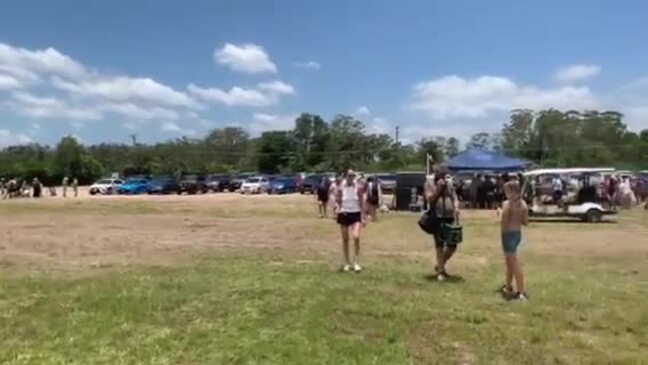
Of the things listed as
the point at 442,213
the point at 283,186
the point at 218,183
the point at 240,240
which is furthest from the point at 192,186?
the point at 442,213

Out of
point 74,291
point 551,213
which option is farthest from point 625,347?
point 551,213

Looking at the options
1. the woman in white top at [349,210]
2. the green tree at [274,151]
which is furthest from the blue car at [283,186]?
the woman in white top at [349,210]

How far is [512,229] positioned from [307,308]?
123 inches

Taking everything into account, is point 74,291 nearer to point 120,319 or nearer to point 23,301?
point 23,301

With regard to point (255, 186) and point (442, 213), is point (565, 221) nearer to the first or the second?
point (442, 213)

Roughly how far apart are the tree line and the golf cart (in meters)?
59.3

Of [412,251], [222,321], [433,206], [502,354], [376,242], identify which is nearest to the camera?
[502,354]

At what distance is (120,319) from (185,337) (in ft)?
3.85

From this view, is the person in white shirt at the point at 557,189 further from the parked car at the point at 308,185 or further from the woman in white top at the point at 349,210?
the parked car at the point at 308,185

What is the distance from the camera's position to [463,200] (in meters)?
41.6

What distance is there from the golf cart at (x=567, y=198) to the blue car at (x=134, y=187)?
46081 millimetres

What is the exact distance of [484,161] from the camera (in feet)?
123

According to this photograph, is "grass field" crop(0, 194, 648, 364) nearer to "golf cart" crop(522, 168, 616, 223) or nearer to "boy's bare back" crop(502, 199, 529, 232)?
"boy's bare back" crop(502, 199, 529, 232)

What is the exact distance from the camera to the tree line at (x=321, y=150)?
104938 mm
